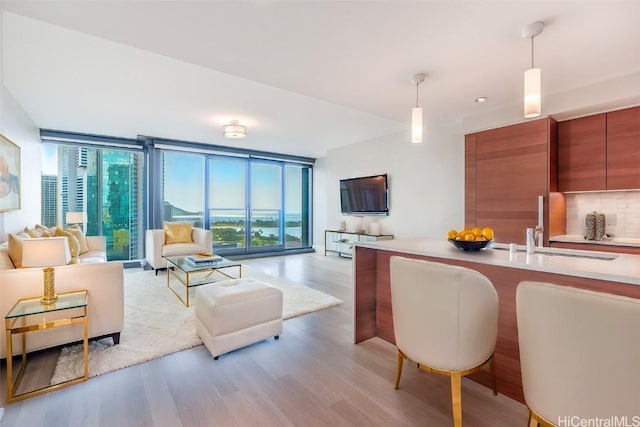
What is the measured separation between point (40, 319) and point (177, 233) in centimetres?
348

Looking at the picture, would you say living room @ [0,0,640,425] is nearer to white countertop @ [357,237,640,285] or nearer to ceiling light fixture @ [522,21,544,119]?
ceiling light fixture @ [522,21,544,119]

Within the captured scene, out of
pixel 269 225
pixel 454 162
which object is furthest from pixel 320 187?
pixel 454 162

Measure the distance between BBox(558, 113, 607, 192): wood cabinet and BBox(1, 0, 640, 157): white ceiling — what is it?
0.31 meters

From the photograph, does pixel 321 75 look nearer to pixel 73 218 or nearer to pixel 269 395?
pixel 269 395

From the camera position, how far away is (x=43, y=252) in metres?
2.17

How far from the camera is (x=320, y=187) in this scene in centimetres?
805

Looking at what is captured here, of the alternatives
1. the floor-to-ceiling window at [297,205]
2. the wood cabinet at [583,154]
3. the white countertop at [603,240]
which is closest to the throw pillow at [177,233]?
the floor-to-ceiling window at [297,205]

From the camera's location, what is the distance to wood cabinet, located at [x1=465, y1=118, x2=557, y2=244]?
3.31m

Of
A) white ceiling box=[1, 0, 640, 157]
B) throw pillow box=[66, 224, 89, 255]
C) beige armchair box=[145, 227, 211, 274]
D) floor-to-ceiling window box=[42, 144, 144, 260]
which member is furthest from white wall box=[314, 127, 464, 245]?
throw pillow box=[66, 224, 89, 255]

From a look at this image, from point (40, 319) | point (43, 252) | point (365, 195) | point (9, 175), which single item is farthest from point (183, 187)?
point (40, 319)

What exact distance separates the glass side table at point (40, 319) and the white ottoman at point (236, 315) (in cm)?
78

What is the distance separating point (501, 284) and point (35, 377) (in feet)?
10.4

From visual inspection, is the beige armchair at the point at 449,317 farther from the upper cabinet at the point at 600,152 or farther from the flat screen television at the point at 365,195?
the flat screen television at the point at 365,195

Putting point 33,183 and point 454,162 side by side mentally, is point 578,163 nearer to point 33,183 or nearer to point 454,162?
point 454,162
